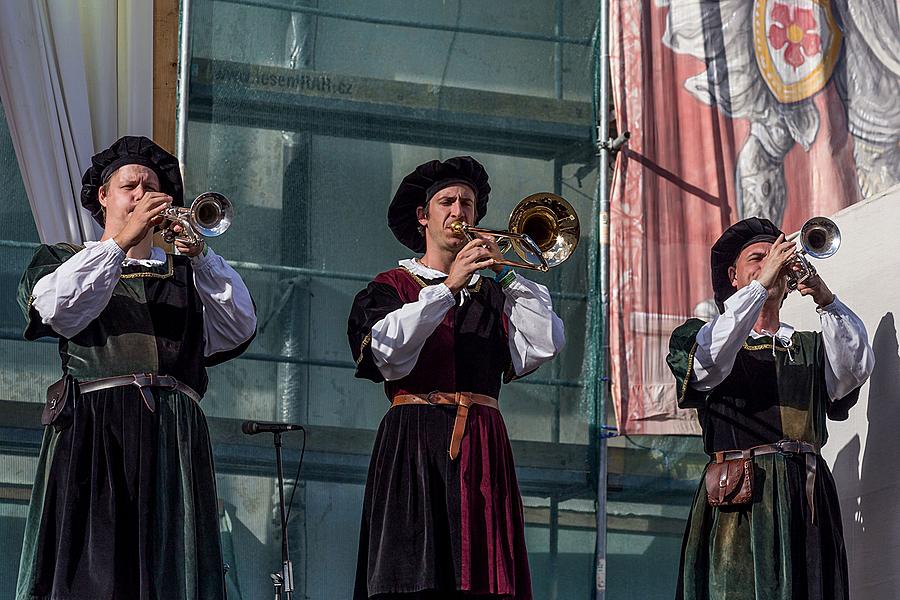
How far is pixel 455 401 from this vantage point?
4777mm

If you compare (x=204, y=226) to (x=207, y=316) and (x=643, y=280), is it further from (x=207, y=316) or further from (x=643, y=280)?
(x=643, y=280)

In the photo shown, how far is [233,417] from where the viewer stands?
252 inches

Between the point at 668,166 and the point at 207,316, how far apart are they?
2.87 m

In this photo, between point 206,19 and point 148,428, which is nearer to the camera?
point 148,428

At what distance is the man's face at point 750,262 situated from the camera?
213 inches

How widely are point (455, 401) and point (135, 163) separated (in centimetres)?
119

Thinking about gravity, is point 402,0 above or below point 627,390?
above

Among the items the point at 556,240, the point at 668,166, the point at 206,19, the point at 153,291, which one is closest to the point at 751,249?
the point at 556,240

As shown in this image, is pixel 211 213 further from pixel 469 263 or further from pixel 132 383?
pixel 469 263

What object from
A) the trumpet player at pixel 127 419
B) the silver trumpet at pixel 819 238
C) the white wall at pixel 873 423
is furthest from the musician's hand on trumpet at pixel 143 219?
the white wall at pixel 873 423

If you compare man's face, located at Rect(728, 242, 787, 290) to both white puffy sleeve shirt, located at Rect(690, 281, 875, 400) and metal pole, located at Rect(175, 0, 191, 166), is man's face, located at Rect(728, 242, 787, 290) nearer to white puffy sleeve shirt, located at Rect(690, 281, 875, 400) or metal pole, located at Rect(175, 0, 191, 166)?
white puffy sleeve shirt, located at Rect(690, 281, 875, 400)

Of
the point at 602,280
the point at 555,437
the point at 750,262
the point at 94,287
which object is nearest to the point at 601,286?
the point at 602,280

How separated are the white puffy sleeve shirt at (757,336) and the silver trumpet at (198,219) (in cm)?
154

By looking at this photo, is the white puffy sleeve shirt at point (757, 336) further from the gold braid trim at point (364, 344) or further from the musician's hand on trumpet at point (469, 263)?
the gold braid trim at point (364, 344)
